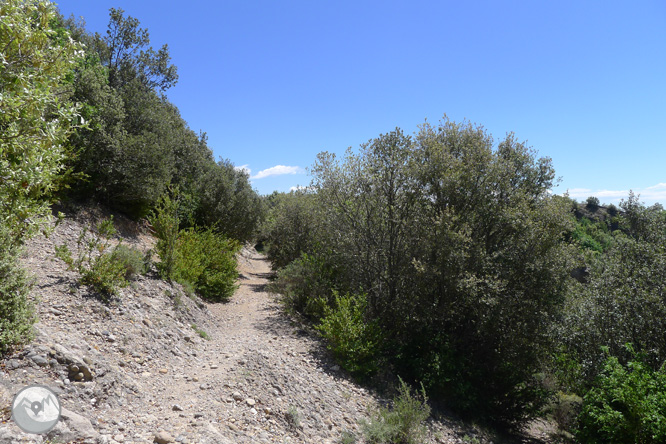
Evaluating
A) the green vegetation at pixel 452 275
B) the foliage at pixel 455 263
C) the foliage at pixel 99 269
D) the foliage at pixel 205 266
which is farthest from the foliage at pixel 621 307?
the foliage at pixel 99 269

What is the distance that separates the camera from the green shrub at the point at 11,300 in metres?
4.28

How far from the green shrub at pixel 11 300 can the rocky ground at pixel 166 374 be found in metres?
0.21

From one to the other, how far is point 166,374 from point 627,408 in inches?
362

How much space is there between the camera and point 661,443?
6.93 metres

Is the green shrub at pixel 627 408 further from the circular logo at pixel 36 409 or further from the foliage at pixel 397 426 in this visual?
the circular logo at pixel 36 409

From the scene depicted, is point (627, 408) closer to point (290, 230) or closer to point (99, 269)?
point (99, 269)

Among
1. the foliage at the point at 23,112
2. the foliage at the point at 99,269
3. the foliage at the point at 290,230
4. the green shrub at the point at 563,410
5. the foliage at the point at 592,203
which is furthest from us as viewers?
the foliage at the point at 592,203

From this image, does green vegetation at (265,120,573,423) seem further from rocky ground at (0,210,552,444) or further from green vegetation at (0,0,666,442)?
rocky ground at (0,210,552,444)

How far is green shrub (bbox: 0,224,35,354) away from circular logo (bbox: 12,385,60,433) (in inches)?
28.2

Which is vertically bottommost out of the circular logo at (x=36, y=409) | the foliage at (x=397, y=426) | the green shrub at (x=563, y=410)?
the green shrub at (x=563, y=410)

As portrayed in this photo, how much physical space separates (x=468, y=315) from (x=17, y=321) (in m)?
10.1

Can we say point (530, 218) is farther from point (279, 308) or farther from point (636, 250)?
point (279, 308)

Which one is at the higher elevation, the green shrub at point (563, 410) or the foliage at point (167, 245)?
the foliage at point (167, 245)

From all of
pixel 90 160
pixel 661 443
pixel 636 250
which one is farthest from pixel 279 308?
→ pixel 636 250
